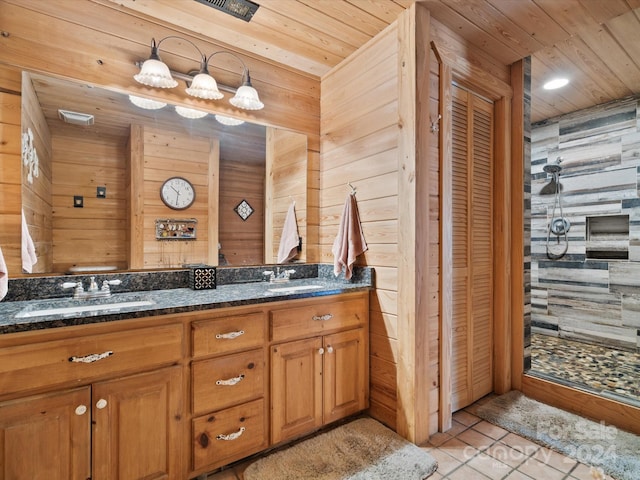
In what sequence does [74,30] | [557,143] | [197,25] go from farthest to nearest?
1. [557,143]
2. [197,25]
3. [74,30]

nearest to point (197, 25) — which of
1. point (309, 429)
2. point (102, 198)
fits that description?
point (102, 198)

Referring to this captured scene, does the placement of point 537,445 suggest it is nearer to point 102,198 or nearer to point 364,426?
point 364,426

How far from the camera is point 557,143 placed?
349cm

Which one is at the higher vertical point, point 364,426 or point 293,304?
point 293,304

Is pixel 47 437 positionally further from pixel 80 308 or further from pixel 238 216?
pixel 238 216

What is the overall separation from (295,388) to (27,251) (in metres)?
1.45

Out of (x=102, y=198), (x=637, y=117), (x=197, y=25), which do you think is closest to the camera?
(x=102, y=198)

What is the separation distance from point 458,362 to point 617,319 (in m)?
2.09

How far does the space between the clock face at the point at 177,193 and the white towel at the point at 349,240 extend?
3.09 ft

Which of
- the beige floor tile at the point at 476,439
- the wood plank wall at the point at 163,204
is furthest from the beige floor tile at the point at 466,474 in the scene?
the wood plank wall at the point at 163,204

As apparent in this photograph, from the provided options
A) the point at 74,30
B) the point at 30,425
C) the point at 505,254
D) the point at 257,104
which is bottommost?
the point at 30,425

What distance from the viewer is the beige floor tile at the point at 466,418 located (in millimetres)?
1996

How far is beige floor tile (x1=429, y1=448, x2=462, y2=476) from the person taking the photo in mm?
1574

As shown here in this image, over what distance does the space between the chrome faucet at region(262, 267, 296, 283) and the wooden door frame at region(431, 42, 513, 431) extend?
0.99 metres
